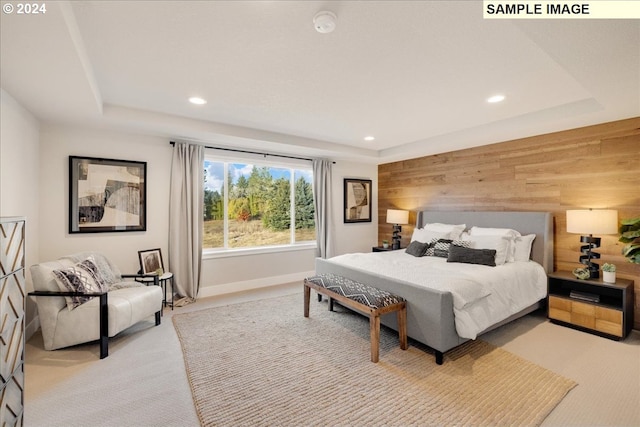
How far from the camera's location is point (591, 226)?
2988mm

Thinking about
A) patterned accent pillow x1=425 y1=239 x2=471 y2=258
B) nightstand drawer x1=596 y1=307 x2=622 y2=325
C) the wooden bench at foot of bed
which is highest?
patterned accent pillow x1=425 y1=239 x2=471 y2=258

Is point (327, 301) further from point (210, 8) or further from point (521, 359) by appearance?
point (210, 8)

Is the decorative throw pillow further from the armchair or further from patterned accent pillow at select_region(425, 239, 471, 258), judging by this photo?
the armchair

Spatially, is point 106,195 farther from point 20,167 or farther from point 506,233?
point 506,233

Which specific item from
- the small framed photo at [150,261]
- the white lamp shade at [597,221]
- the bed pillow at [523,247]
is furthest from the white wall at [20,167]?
the white lamp shade at [597,221]

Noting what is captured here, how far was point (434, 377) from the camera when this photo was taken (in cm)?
222

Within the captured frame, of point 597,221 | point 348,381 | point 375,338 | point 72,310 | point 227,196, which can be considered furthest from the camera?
point 227,196

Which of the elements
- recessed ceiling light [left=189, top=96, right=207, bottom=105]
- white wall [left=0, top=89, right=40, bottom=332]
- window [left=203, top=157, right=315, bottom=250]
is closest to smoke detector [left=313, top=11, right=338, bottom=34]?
recessed ceiling light [left=189, top=96, right=207, bottom=105]

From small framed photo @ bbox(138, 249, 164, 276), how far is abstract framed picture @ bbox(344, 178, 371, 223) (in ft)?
11.4

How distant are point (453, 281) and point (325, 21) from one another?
7.86ft

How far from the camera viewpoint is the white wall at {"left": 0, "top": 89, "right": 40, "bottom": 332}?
242cm

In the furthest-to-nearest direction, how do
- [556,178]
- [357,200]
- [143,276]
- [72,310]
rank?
[357,200] → [556,178] → [143,276] → [72,310]

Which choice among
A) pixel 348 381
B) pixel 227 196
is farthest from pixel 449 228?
pixel 227 196

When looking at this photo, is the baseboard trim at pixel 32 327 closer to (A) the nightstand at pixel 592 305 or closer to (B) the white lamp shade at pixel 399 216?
(B) the white lamp shade at pixel 399 216
